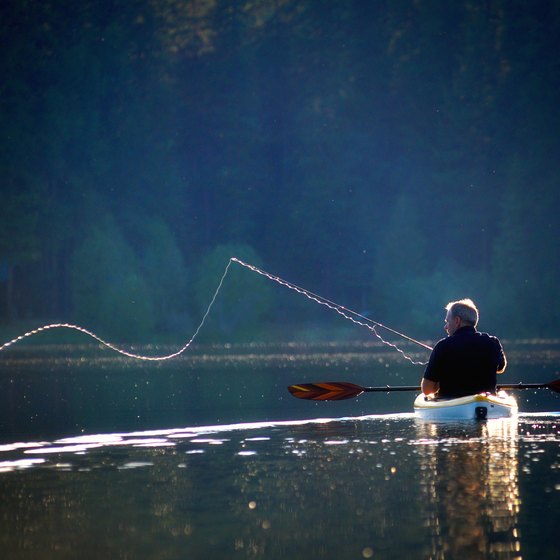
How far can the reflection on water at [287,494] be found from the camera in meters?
11.3

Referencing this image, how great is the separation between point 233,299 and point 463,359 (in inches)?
2365

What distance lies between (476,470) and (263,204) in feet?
290

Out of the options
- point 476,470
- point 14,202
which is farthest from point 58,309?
point 476,470

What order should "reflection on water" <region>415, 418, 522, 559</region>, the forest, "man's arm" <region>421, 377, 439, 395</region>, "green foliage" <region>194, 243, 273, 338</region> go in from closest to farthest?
"reflection on water" <region>415, 418, 522, 559</region> < "man's arm" <region>421, 377, 439, 395</region> < "green foliage" <region>194, 243, 273, 338</region> < the forest

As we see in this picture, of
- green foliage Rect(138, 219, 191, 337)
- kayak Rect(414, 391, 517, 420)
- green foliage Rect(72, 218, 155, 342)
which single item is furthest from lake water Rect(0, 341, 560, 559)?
green foliage Rect(138, 219, 191, 337)

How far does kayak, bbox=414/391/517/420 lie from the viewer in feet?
65.9

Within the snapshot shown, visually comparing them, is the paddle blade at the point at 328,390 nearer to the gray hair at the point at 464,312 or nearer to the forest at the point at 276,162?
the gray hair at the point at 464,312

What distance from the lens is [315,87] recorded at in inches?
4690

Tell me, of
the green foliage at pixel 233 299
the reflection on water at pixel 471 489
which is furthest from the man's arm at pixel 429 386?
the green foliage at pixel 233 299

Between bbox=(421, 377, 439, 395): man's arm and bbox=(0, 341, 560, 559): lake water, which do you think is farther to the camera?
bbox=(421, 377, 439, 395): man's arm

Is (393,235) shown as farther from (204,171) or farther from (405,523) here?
(405,523)

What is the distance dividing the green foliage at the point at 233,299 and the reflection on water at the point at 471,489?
61.3 metres

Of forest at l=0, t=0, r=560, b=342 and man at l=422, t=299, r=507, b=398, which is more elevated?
forest at l=0, t=0, r=560, b=342

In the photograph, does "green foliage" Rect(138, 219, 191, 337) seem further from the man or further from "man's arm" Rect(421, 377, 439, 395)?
the man
